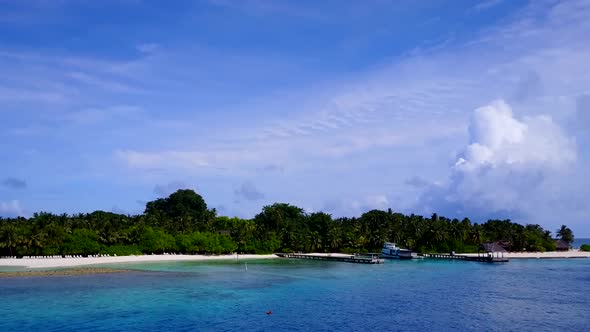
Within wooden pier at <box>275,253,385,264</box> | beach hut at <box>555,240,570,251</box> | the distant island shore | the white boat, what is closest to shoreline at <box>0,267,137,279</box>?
the distant island shore

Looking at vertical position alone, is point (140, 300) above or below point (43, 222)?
below

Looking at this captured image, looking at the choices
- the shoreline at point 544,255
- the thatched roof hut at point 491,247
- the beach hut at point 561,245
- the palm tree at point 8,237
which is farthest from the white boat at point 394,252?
the palm tree at point 8,237

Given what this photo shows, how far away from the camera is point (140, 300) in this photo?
53.9 metres

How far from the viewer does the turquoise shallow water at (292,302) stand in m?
43.2

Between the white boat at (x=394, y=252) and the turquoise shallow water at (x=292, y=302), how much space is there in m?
39.4

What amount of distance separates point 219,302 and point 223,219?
377 feet

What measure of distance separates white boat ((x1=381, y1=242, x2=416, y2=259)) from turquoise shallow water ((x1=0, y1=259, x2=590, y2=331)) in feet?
129

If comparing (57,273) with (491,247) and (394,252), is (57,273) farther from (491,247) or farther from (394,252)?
(491,247)

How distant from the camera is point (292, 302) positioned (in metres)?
54.5

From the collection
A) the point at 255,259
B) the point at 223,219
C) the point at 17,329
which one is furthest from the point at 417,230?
the point at 17,329

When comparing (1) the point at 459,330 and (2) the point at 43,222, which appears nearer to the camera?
(1) the point at 459,330

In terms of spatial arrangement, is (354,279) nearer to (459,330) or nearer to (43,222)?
(459,330)

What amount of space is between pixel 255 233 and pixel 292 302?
7637cm

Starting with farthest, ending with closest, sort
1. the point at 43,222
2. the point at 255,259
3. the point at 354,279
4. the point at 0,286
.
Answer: the point at 255,259, the point at 43,222, the point at 354,279, the point at 0,286
